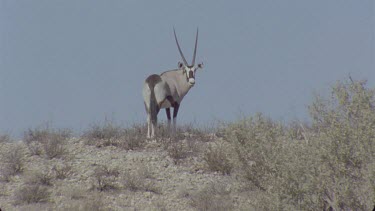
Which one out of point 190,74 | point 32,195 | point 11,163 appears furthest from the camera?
point 190,74

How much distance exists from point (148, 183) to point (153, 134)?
4.47m

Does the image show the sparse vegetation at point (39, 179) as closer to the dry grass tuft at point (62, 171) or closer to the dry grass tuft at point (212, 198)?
the dry grass tuft at point (62, 171)

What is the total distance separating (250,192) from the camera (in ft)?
35.6

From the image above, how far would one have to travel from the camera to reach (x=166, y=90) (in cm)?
1783

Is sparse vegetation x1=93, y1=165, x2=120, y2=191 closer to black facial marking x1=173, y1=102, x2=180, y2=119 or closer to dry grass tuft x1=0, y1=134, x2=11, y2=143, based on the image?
dry grass tuft x1=0, y1=134, x2=11, y2=143

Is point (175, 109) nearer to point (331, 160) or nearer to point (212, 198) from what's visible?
point (212, 198)

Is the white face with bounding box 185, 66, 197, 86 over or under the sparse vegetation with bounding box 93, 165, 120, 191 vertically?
over

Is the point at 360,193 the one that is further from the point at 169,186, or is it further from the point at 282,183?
the point at 169,186

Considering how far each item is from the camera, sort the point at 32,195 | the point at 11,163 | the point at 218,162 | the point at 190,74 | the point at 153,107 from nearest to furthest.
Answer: the point at 32,195 → the point at 11,163 → the point at 218,162 → the point at 153,107 → the point at 190,74

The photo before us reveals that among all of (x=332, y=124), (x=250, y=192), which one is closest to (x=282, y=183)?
(x=332, y=124)

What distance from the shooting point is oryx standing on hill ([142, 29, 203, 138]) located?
17.3m

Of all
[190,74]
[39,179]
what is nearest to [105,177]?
[39,179]

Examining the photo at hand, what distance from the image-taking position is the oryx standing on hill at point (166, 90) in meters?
17.3

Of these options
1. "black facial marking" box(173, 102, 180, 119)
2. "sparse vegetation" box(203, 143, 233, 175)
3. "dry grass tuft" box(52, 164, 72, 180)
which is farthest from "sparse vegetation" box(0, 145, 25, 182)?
"black facial marking" box(173, 102, 180, 119)
